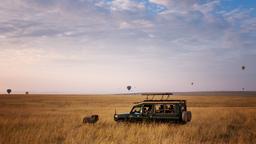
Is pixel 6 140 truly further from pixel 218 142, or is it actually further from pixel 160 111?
pixel 160 111

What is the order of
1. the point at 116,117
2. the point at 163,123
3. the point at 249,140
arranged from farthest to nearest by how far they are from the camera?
the point at 116,117
the point at 163,123
the point at 249,140

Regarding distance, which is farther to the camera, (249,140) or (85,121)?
(85,121)

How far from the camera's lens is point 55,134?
15.7m

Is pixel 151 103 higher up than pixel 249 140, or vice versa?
pixel 151 103

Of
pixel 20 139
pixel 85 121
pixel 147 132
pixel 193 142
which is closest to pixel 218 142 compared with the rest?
pixel 193 142

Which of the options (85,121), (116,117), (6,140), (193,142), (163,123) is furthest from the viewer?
(85,121)

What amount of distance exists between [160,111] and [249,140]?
→ 250 inches

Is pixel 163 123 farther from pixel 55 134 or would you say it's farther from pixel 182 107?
pixel 55 134

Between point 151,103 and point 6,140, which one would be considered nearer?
point 6,140

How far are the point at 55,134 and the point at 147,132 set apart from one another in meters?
3.98

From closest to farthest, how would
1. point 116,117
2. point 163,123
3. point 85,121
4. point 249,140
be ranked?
1. point 249,140
2. point 163,123
3. point 116,117
4. point 85,121

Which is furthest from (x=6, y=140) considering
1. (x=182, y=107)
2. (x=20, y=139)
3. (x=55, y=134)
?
(x=182, y=107)

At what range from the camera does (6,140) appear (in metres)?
12.9

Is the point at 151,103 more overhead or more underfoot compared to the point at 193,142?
more overhead
